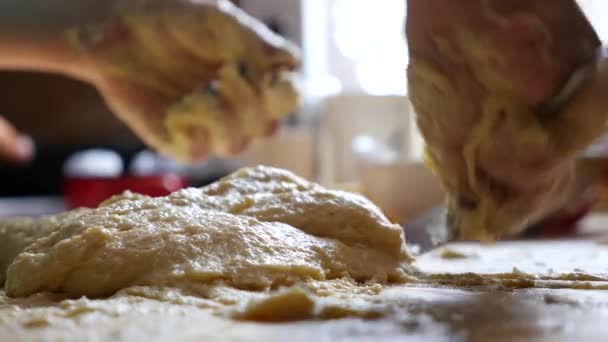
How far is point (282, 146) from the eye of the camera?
224cm

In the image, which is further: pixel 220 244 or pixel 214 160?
pixel 214 160

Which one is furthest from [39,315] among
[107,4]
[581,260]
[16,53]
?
[16,53]

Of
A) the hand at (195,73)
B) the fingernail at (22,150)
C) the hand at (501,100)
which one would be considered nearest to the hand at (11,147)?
the fingernail at (22,150)

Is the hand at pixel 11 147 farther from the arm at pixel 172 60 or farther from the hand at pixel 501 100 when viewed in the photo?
the hand at pixel 501 100

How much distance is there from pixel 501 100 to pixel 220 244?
0.28m

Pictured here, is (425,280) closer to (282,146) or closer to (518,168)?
(518,168)

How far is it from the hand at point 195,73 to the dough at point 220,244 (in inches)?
16.8

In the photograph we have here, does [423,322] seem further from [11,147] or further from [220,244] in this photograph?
[11,147]

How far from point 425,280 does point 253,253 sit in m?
0.17

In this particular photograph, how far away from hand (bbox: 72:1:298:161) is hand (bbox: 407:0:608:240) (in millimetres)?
482

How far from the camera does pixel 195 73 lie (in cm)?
120

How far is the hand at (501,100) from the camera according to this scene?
561 mm

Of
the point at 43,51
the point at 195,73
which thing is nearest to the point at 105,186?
the point at 43,51

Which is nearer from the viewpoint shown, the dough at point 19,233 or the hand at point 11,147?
Result: the dough at point 19,233
